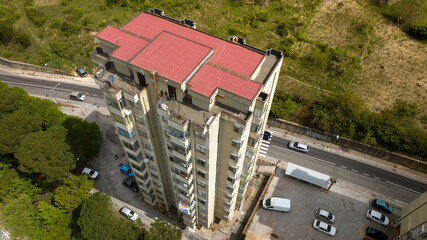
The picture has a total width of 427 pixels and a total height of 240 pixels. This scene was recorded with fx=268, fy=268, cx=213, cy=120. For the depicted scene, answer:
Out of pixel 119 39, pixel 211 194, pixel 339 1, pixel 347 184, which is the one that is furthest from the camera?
pixel 339 1

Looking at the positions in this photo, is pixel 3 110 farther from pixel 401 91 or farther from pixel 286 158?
pixel 401 91

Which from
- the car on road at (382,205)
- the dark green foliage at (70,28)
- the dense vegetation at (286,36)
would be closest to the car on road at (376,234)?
the car on road at (382,205)

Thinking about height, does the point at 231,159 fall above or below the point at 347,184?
below

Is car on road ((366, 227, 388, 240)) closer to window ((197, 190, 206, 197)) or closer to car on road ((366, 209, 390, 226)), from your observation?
car on road ((366, 209, 390, 226))

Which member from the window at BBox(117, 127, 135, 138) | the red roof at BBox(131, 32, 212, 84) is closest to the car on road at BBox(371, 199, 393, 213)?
the red roof at BBox(131, 32, 212, 84)

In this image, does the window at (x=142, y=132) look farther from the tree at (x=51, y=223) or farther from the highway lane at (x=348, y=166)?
the highway lane at (x=348, y=166)

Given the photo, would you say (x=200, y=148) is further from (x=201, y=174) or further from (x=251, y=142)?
(x=251, y=142)

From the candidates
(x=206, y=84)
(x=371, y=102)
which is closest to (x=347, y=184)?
(x=371, y=102)
